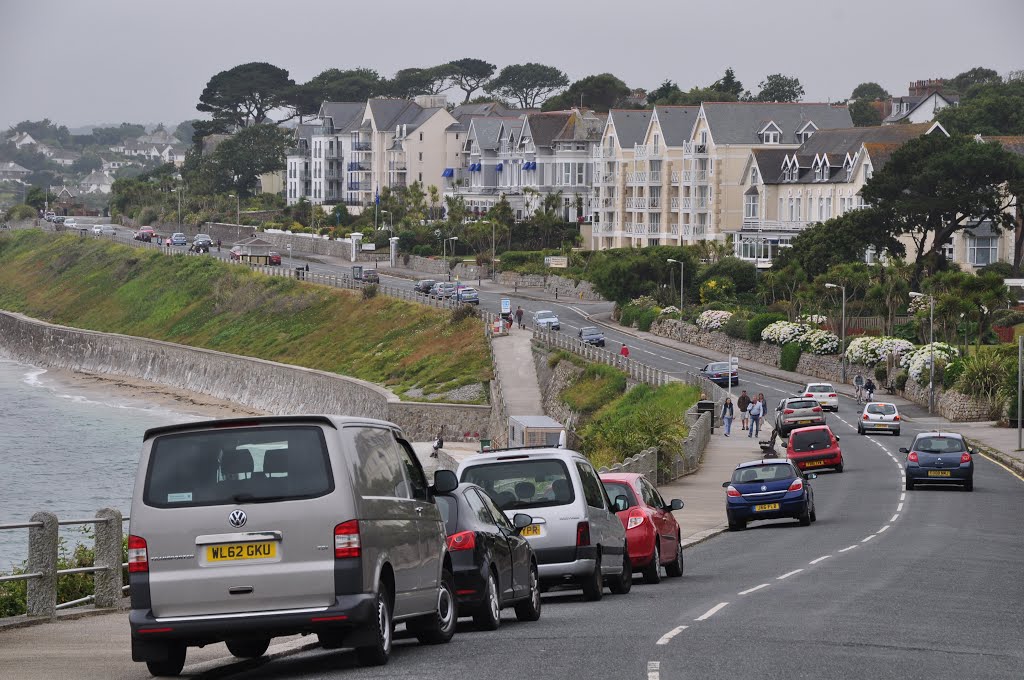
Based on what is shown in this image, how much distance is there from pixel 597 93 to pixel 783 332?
94391 millimetres

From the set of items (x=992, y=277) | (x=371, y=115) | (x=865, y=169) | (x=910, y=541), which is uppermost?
(x=371, y=115)

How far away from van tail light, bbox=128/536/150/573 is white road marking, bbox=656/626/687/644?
4.29 metres

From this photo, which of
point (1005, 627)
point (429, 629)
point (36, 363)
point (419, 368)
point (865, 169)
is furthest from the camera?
point (36, 363)

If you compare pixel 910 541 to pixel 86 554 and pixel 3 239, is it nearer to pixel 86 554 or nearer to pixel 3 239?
pixel 86 554

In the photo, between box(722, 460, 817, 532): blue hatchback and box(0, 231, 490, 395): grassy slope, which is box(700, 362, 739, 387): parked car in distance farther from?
box(722, 460, 817, 532): blue hatchback

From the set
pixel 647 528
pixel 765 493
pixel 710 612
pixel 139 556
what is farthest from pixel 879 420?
pixel 139 556

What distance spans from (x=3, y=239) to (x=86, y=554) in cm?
16665

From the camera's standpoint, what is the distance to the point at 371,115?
542 ft

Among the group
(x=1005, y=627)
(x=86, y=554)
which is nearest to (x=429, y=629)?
(x=1005, y=627)

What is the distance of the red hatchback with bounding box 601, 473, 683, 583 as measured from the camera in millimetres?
20031

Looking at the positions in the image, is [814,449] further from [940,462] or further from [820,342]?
[820,342]

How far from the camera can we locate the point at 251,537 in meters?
11.4

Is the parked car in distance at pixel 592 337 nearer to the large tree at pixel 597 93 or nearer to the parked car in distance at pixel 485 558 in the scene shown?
the parked car in distance at pixel 485 558

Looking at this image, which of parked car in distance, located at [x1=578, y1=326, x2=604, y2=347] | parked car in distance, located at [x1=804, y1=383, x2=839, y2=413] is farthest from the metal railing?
parked car in distance, located at [x1=578, y1=326, x2=604, y2=347]
